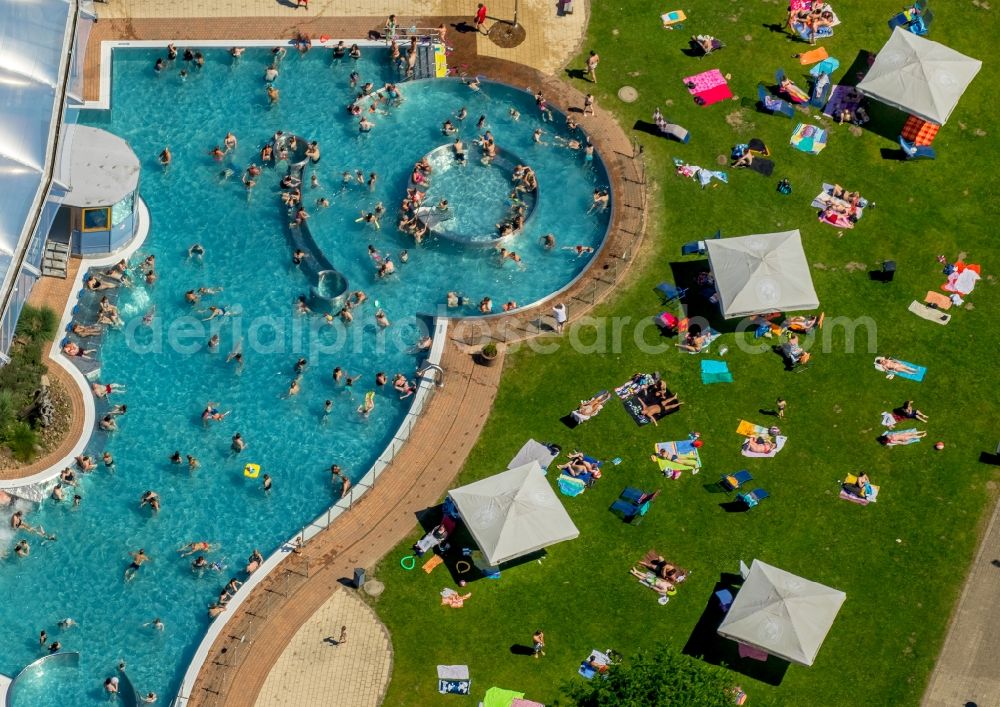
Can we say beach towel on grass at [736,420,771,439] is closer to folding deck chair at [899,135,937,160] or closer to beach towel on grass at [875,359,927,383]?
beach towel on grass at [875,359,927,383]

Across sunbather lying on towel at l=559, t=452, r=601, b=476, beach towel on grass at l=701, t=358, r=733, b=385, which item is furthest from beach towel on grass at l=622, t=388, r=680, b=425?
sunbather lying on towel at l=559, t=452, r=601, b=476

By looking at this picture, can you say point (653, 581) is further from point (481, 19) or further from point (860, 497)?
point (481, 19)

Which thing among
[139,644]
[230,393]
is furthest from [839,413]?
[139,644]

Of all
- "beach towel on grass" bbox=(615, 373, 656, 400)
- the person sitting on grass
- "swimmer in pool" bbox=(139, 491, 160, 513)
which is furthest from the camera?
the person sitting on grass

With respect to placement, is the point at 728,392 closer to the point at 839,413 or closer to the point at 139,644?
the point at 839,413

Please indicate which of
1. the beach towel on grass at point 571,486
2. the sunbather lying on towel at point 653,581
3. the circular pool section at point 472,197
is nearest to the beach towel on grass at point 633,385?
the beach towel on grass at point 571,486

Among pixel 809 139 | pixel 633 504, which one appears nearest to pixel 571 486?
pixel 633 504

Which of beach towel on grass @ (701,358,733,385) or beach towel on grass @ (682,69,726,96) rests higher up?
beach towel on grass @ (682,69,726,96)
